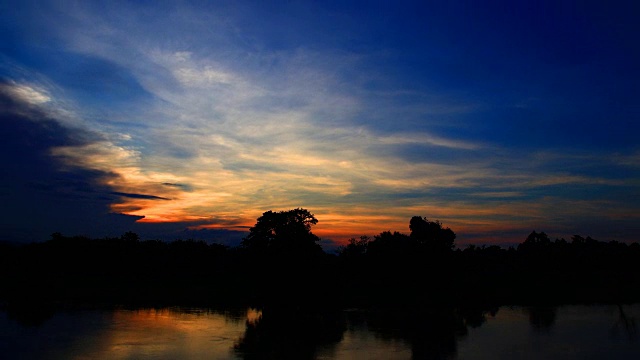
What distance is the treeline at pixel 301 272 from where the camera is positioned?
160ft

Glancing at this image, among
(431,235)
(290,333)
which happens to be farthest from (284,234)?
(431,235)

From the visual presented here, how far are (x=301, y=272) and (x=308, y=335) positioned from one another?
40.9 feet

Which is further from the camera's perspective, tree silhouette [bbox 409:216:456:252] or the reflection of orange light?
tree silhouette [bbox 409:216:456:252]

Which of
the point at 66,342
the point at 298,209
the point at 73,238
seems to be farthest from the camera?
the point at 73,238

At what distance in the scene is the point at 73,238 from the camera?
86.8 metres

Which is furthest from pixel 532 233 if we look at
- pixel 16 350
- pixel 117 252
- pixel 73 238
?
pixel 16 350

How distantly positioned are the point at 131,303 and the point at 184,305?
6.10 meters

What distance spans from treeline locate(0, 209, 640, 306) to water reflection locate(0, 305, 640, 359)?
17.3 ft

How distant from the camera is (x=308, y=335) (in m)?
35.5

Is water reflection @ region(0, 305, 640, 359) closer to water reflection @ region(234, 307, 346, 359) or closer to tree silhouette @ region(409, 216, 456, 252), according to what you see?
water reflection @ region(234, 307, 346, 359)

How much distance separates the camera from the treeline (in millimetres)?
48750

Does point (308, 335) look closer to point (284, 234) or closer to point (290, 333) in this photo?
point (290, 333)

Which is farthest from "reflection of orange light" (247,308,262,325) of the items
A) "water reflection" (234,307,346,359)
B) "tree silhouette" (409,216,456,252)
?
"tree silhouette" (409,216,456,252)

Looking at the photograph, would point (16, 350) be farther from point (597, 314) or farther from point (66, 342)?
point (597, 314)
